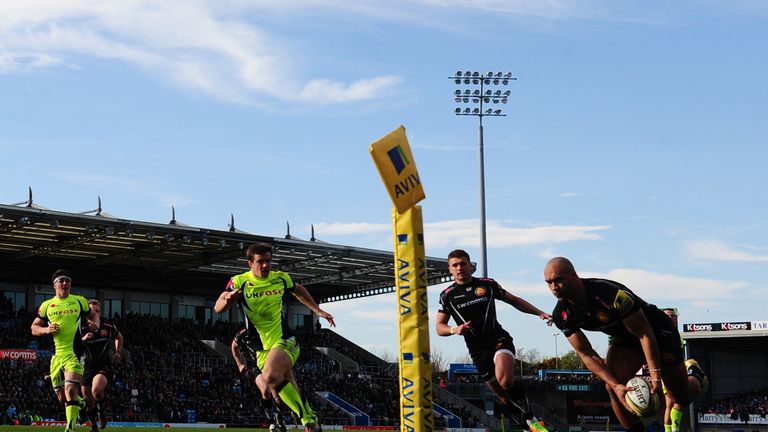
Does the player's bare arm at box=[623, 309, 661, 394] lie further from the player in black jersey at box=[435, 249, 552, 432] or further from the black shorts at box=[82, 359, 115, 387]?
the black shorts at box=[82, 359, 115, 387]

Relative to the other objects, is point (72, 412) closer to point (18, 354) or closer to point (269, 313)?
point (269, 313)

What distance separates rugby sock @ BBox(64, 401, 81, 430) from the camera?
45.5 feet

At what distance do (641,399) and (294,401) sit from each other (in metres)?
4.27

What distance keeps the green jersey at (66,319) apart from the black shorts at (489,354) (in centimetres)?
Answer: 639

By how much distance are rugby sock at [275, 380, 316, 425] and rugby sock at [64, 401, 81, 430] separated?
3971 mm

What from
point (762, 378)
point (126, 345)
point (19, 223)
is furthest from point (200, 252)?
point (762, 378)

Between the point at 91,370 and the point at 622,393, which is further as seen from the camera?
the point at 91,370

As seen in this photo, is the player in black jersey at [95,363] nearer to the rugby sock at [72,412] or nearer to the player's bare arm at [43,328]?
the player's bare arm at [43,328]

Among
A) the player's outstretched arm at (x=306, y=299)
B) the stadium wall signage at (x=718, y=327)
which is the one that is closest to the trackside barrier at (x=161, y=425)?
the player's outstretched arm at (x=306, y=299)

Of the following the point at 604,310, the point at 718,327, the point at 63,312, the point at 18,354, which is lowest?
the point at 604,310

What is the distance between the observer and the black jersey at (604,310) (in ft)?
29.0

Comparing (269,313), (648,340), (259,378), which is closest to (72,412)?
(259,378)

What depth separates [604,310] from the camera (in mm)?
9000

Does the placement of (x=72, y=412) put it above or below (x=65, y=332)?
below
